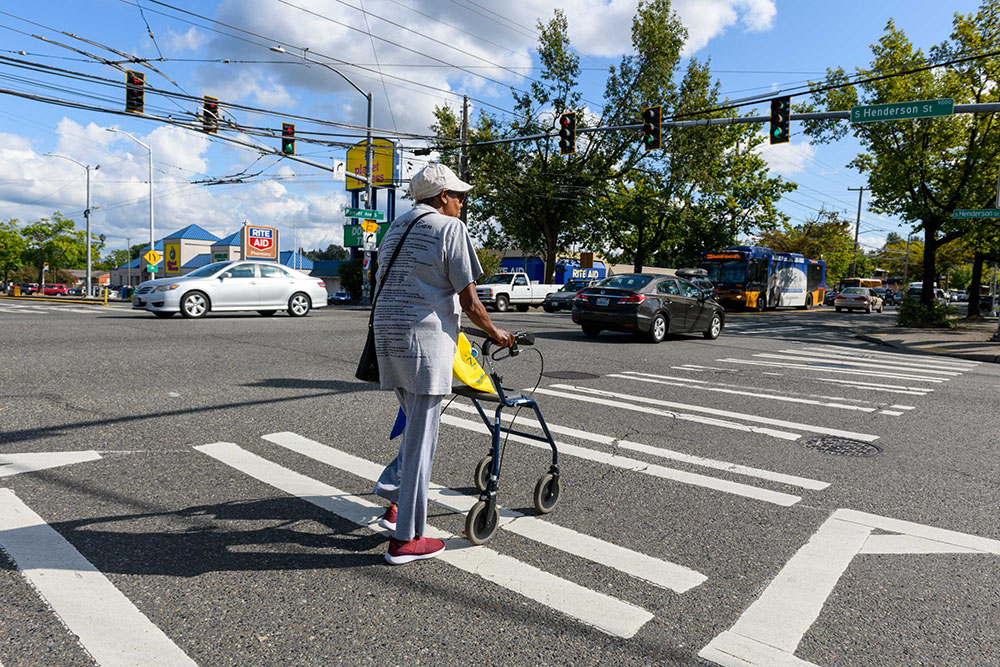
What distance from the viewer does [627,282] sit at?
15328 millimetres

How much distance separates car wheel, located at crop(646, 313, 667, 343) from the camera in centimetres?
1486

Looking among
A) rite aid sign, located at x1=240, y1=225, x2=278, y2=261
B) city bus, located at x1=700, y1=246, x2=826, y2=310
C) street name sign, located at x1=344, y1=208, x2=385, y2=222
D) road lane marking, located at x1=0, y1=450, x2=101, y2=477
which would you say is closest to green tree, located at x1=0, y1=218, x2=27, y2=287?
rite aid sign, located at x1=240, y1=225, x2=278, y2=261

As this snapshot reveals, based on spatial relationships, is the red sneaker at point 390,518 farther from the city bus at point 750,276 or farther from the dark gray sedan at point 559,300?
the city bus at point 750,276

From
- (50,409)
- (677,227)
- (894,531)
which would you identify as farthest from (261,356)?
(677,227)

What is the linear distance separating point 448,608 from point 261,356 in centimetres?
857

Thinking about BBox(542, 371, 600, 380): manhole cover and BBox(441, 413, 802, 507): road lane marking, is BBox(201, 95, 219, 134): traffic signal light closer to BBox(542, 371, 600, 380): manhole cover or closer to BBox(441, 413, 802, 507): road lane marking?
BBox(542, 371, 600, 380): manhole cover

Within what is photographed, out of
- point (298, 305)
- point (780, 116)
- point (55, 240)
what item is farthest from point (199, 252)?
point (780, 116)

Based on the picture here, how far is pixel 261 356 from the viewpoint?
1066 cm

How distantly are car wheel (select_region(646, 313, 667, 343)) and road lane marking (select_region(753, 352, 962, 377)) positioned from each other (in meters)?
2.19

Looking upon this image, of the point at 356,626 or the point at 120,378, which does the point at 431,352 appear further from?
the point at 120,378

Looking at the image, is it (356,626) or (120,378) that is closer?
(356,626)

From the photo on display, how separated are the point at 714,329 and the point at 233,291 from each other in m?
12.8

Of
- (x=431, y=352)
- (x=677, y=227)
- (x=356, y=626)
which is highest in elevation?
(x=677, y=227)

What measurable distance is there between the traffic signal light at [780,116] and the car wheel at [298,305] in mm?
14054
